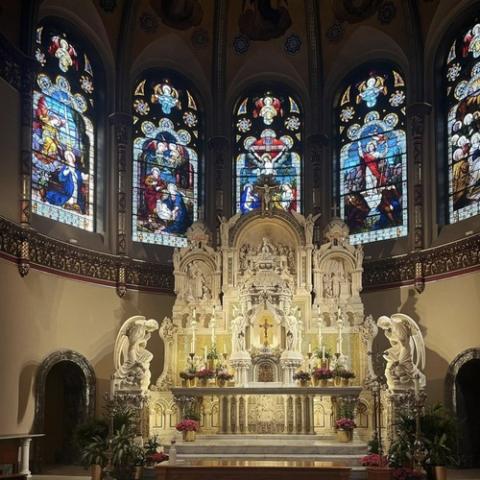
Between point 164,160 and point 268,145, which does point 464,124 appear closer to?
point 268,145

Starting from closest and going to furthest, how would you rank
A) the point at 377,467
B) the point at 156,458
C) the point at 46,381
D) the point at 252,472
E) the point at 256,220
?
the point at 252,472, the point at 377,467, the point at 156,458, the point at 46,381, the point at 256,220

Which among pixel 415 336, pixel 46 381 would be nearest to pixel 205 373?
pixel 46 381

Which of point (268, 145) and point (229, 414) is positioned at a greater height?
point (268, 145)

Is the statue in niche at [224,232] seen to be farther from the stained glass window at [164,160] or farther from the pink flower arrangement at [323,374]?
the pink flower arrangement at [323,374]

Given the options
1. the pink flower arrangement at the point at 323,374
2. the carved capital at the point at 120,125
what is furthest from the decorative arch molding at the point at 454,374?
the carved capital at the point at 120,125

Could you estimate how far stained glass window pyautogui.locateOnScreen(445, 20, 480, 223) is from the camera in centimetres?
2430

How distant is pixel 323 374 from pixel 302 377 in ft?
1.74

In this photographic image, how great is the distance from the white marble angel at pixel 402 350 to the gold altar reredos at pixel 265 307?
1.10 metres

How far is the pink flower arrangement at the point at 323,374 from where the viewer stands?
22391mm

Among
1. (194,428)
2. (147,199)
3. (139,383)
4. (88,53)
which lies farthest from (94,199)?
(194,428)

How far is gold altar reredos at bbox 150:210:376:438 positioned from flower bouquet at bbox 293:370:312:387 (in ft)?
0.93

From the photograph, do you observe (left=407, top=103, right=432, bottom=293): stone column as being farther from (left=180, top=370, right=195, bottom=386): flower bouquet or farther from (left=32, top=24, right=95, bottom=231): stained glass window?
(left=32, top=24, right=95, bottom=231): stained glass window

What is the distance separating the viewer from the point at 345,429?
21297mm

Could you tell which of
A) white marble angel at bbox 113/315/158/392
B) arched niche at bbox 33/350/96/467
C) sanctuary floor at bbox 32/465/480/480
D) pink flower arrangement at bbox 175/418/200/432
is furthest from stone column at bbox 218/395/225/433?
sanctuary floor at bbox 32/465/480/480
